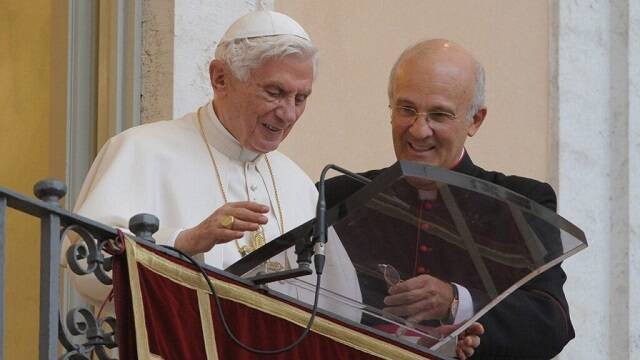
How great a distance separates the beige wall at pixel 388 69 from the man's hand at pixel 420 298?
314 centimetres

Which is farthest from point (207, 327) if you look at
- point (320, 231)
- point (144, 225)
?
point (320, 231)

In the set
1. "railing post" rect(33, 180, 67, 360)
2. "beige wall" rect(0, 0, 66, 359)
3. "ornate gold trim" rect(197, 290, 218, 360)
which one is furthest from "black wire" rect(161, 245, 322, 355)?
"beige wall" rect(0, 0, 66, 359)

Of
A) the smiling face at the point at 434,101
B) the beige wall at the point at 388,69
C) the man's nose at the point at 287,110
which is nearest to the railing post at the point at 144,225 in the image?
the man's nose at the point at 287,110

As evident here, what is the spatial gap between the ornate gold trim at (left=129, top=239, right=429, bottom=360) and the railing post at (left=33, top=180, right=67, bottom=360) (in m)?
0.22

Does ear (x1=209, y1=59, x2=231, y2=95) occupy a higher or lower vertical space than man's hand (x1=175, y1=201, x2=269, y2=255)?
higher

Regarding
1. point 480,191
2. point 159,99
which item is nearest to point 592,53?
point 159,99

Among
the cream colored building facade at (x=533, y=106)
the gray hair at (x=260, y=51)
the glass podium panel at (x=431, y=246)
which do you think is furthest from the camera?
the cream colored building facade at (x=533, y=106)

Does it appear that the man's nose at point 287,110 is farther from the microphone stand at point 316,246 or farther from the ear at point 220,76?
the microphone stand at point 316,246

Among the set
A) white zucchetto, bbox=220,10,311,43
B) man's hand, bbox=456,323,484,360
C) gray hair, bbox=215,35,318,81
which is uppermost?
white zucchetto, bbox=220,10,311,43

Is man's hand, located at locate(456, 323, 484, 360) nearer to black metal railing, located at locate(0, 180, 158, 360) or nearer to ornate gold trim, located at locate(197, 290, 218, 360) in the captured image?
ornate gold trim, located at locate(197, 290, 218, 360)

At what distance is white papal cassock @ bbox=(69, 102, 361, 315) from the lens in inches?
219

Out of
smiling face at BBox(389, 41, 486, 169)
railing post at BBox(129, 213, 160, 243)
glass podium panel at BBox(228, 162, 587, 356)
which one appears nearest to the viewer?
glass podium panel at BBox(228, 162, 587, 356)

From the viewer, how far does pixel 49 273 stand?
4.39 metres

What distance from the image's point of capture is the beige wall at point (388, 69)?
26.8 feet
